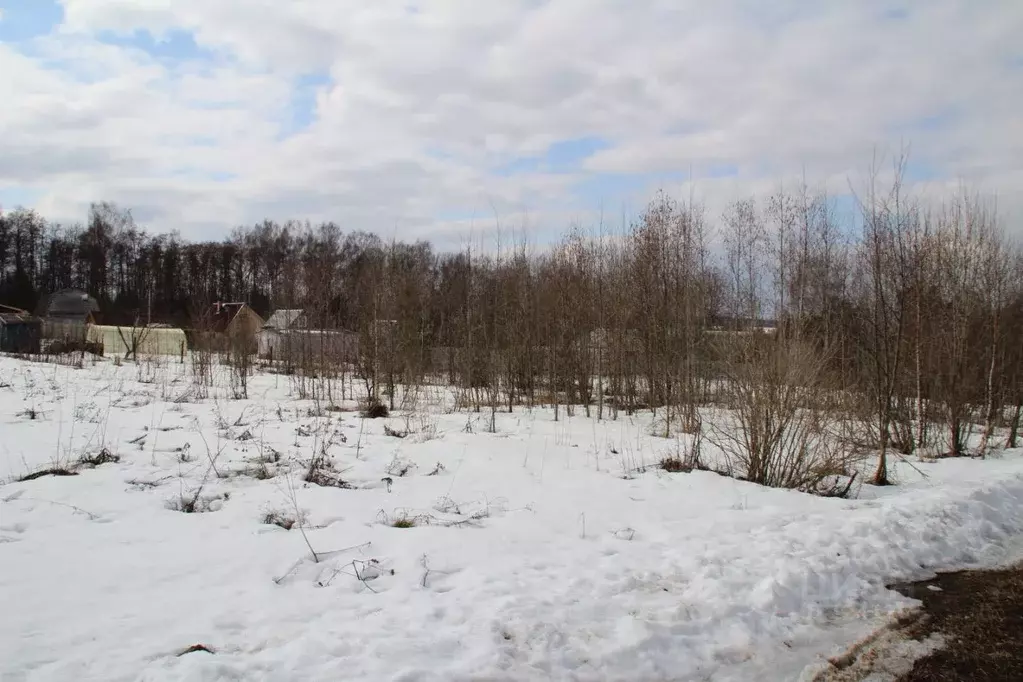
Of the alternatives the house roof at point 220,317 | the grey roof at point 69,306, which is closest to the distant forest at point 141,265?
the grey roof at point 69,306

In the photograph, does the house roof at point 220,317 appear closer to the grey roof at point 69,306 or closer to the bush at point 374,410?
the bush at point 374,410

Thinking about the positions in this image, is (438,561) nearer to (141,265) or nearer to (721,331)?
(721,331)

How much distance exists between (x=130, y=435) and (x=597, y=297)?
11.8 meters

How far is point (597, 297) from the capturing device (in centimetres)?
1791

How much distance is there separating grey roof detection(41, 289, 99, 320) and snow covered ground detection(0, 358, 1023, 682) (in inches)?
2047

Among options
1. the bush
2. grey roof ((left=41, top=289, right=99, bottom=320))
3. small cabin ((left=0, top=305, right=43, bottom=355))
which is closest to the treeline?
the bush

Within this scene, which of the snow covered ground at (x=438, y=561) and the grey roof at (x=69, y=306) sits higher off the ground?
the grey roof at (x=69, y=306)

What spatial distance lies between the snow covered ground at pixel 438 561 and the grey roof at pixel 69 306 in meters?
52.0

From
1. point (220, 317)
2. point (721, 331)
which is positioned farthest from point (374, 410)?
point (220, 317)

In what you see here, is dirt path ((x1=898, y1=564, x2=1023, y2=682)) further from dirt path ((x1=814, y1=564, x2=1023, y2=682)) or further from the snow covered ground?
the snow covered ground

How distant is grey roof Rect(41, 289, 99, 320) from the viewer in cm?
5303

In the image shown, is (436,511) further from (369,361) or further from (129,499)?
(369,361)

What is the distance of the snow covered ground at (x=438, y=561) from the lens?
3.80 m

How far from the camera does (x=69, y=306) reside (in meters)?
54.6
